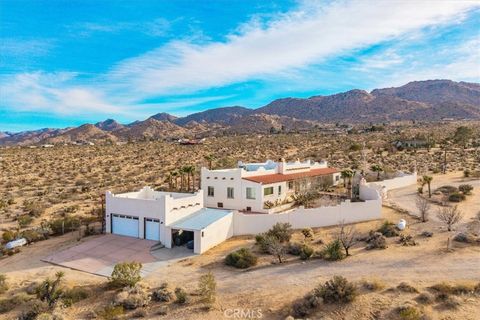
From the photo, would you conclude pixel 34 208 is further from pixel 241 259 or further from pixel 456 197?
pixel 456 197

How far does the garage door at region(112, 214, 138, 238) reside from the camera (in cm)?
2764

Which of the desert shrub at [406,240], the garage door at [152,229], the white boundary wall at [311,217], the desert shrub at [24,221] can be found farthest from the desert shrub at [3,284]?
the desert shrub at [406,240]

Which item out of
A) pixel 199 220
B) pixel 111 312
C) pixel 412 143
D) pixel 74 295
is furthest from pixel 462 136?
pixel 74 295

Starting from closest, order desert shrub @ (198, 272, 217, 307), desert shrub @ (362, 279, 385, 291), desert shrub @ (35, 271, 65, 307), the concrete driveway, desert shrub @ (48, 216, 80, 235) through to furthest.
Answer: desert shrub @ (198, 272, 217, 307)
desert shrub @ (362, 279, 385, 291)
desert shrub @ (35, 271, 65, 307)
the concrete driveway
desert shrub @ (48, 216, 80, 235)

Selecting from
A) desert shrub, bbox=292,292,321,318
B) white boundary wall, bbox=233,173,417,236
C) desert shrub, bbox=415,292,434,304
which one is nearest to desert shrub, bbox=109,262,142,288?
desert shrub, bbox=292,292,321,318

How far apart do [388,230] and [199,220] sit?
12522mm

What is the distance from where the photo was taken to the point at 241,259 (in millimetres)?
22078

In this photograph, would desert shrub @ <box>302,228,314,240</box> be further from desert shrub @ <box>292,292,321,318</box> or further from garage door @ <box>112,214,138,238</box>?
garage door @ <box>112,214,138,238</box>

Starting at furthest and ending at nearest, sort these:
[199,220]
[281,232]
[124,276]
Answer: [199,220], [281,232], [124,276]

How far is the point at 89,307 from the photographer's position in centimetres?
1800

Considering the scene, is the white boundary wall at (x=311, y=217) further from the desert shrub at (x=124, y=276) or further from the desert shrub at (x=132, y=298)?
the desert shrub at (x=132, y=298)

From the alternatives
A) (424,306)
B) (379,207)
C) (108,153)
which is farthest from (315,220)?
(108,153)

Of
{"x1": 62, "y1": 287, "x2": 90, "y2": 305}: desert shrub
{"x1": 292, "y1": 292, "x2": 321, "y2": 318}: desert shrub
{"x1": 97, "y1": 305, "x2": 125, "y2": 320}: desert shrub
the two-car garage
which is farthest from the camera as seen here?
the two-car garage

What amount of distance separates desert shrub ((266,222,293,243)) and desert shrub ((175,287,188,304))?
844 cm
